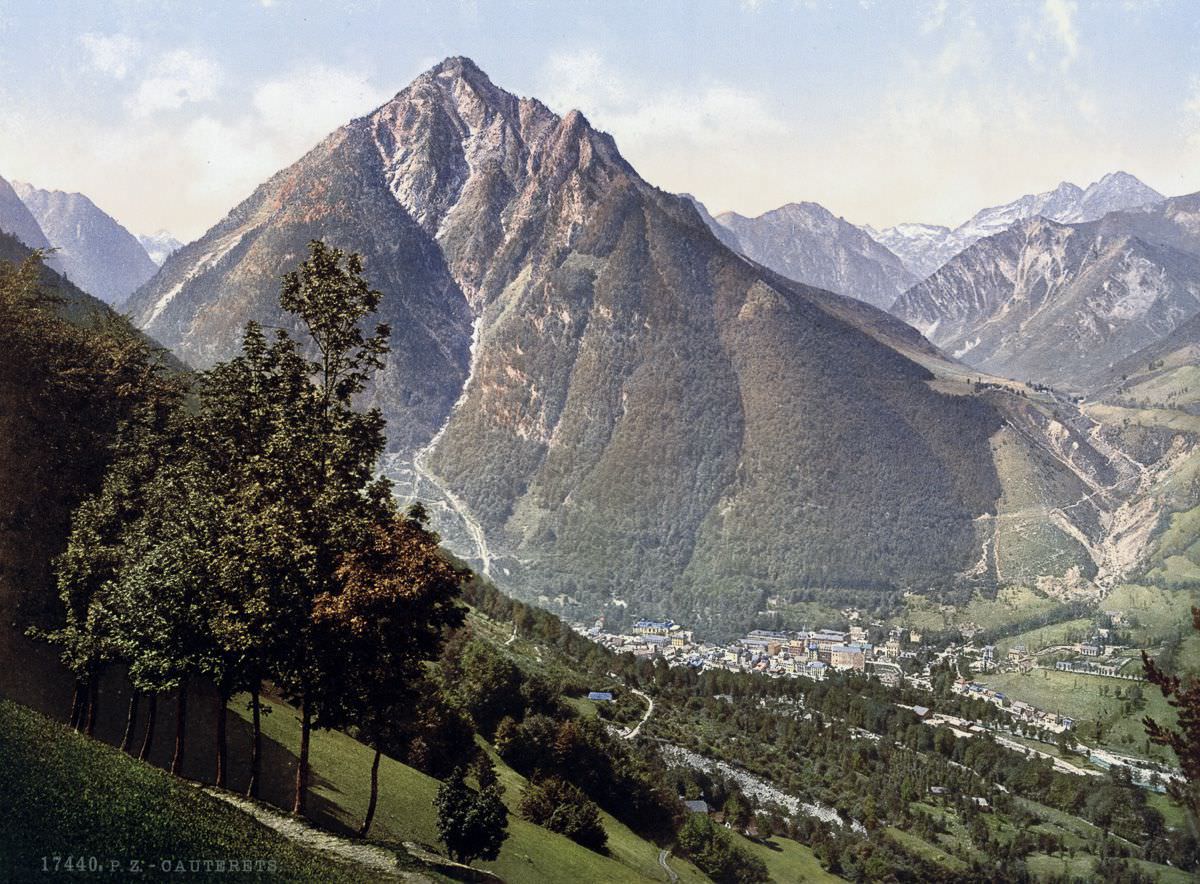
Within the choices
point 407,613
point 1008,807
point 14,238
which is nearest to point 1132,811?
point 1008,807

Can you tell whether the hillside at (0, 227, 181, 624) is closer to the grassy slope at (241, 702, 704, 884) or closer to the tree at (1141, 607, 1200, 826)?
the grassy slope at (241, 702, 704, 884)

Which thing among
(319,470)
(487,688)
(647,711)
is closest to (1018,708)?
(647,711)

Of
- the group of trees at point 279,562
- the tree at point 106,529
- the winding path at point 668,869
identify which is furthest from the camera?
the winding path at point 668,869

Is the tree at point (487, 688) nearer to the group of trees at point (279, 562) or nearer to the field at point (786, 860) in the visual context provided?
the field at point (786, 860)

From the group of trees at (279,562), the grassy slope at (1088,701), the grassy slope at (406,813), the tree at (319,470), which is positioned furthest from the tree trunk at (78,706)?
the grassy slope at (1088,701)

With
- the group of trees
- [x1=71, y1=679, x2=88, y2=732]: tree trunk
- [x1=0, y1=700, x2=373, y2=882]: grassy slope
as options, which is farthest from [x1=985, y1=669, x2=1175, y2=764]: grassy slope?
[x1=71, y1=679, x2=88, y2=732]: tree trunk

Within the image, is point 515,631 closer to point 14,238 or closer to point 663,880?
point 663,880
